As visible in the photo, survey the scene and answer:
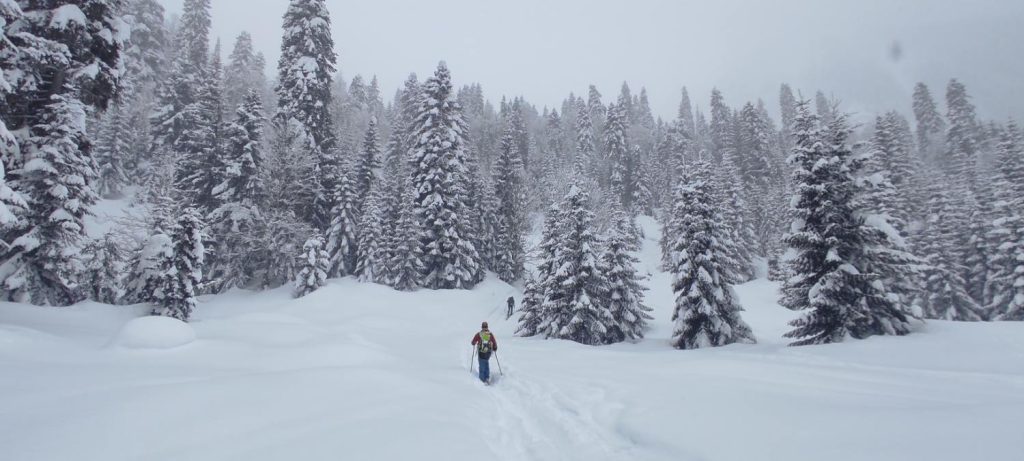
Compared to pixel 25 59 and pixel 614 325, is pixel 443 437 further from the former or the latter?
pixel 614 325

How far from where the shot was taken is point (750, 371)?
405 inches

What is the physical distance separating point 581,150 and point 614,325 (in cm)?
5809

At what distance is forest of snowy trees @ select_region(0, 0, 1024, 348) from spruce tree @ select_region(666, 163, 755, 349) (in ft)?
0.31

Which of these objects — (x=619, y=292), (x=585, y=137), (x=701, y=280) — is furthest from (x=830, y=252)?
(x=585, y=137)

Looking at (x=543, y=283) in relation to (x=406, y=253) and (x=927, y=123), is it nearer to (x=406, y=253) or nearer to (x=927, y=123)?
(x=406, y=253)

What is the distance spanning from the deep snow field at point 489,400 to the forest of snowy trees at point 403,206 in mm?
3895

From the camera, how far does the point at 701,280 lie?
64.2 ft

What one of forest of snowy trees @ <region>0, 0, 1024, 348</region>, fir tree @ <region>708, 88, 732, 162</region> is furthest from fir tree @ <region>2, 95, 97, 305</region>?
fir tree @ <region>708, 88, 732, 162</region>

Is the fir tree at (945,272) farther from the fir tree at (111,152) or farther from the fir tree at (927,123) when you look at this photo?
the fir tree at (111,152)

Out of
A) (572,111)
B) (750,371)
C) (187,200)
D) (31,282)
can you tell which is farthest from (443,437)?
(572,111)

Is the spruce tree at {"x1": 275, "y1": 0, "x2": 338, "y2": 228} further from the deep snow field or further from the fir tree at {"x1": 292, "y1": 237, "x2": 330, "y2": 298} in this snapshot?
the deep snow field

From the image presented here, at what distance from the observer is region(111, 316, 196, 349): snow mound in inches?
383

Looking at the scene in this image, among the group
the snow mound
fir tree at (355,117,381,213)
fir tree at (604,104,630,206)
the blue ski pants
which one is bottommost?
the blue ski pants

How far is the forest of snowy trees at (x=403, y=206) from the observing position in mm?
14922
